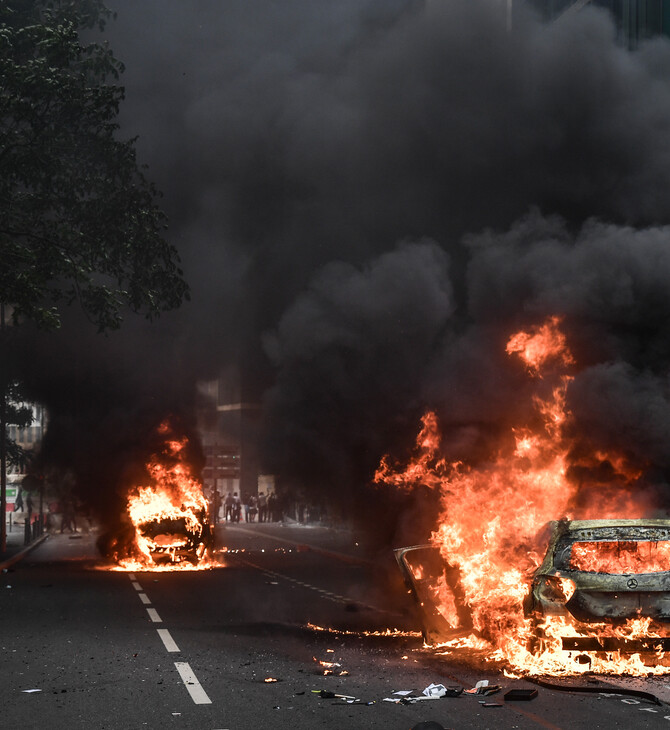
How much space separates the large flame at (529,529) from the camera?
29.7ft

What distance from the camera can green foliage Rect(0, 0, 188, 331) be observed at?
1823 centimetres

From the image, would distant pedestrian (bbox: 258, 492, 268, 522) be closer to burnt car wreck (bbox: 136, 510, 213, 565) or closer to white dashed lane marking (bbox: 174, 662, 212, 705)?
burnt car wreck (bbox: 136, 510, 213, 565)

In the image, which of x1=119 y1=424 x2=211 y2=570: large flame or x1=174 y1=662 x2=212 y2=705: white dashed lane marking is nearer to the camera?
x1=174 y1=662 x2=212 y2=705: white dashed lane marking

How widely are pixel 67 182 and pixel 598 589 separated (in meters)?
14.5

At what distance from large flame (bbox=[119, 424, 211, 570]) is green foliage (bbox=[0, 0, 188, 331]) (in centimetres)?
608

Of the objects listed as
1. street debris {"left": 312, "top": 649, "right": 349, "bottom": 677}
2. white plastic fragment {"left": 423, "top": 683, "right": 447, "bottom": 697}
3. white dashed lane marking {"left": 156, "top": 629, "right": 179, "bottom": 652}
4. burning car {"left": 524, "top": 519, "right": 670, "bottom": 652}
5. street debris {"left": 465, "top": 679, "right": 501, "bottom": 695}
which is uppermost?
burning car {"left": 524, "top": 519, "right": 670, "bottom": 652}

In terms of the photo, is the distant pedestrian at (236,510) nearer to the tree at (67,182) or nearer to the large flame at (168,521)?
the large flame at (168,521)

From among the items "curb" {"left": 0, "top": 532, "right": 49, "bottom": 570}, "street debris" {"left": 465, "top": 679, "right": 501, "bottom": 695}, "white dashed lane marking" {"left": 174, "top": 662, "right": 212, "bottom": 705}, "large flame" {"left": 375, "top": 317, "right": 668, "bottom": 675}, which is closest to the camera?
"white dashed lane marking" {"left": 174, "top": 662, "right": 212, "bottom": 705}

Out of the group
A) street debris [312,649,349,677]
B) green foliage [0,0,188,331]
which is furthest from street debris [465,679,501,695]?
Answer: green foliage [0,0,188,331]

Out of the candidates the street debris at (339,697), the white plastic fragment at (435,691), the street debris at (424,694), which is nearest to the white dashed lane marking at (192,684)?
the street debris at (339,697)

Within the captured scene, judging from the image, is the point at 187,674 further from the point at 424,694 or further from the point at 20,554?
Answer: the point at 20,554

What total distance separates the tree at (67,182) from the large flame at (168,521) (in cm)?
599

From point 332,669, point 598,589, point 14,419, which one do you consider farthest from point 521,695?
point 14,419

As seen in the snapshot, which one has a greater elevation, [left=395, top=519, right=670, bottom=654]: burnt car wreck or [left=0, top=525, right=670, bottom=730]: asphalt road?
[left=395, top=519, right=670, bottom=654]: burnt car wreck
